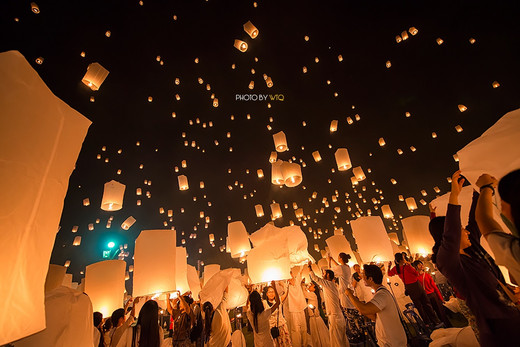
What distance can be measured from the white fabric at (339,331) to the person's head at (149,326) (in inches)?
132

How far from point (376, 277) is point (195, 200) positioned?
11.5 meters

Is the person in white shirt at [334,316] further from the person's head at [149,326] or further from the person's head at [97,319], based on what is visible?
the person's head at [97,319]

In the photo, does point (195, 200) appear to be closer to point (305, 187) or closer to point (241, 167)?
point (241, 167)

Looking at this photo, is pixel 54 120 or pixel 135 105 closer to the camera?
pixel 54 120

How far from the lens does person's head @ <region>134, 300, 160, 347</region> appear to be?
305cm

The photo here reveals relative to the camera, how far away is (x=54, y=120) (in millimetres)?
925

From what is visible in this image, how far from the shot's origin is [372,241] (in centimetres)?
483

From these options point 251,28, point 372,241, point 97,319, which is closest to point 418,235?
point 372,241

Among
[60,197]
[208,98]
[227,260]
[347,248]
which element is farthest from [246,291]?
[227,260]

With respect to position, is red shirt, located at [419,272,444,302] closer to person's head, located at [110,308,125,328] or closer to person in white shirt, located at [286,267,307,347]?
person in white shirt, located at [286,267,307,347]

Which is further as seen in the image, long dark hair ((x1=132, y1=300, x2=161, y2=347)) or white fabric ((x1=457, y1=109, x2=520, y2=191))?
long dark hair ((x1=132, y1=300, x2=161, y2=347))

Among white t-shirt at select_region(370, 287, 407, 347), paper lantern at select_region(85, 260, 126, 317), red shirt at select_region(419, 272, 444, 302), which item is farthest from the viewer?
red shirt at select_region(419, 272, 444, 302)

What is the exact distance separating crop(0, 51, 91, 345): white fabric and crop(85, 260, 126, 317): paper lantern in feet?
12.6

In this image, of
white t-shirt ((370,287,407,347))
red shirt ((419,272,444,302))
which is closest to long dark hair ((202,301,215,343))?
white t-shirt ((370,287,407,347))
